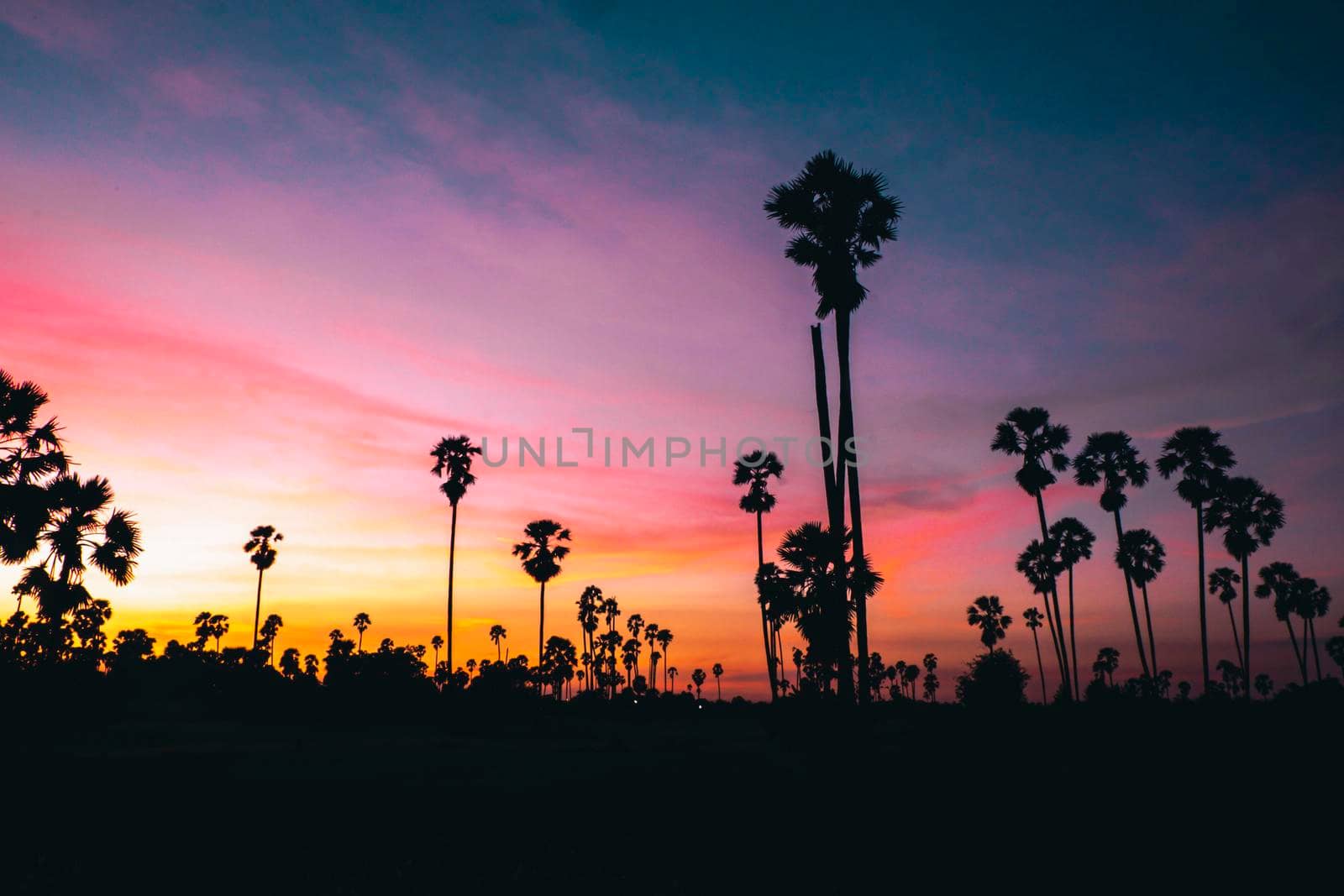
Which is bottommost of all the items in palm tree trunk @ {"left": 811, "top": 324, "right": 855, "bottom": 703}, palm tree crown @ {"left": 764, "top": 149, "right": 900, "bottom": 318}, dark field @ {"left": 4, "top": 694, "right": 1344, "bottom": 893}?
dark field @ {"left": 4, "top": 694, "right": 1344, "bottom": 893}

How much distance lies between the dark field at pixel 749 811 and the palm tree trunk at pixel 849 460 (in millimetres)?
2224

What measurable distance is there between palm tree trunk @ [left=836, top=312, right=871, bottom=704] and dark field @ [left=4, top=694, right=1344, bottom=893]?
2.22 metres

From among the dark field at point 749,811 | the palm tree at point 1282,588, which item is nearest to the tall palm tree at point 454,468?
the dark field at point 749,811

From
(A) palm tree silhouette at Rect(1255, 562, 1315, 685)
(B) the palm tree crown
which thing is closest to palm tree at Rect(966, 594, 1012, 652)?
(A) palm tree silhouette at Rect(1255, 562, 1315, 685)

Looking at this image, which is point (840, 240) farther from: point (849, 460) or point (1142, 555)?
point (1142, 555)

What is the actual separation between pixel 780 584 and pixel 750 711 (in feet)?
251

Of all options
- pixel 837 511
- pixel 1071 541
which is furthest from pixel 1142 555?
pixel 837 511

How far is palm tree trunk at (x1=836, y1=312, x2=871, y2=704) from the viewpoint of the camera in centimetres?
2067

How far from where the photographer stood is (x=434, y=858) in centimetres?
1308

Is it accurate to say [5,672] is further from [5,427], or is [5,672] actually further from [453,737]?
[453,737]

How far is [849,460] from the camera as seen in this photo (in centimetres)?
2111

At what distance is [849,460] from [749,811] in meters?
9.23

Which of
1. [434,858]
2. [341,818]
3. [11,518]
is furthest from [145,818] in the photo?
[11,518]

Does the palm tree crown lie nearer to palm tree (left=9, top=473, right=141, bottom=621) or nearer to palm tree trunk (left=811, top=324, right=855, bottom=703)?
palm tree trunk (left=811, top=324, right=855, bottom=703)
